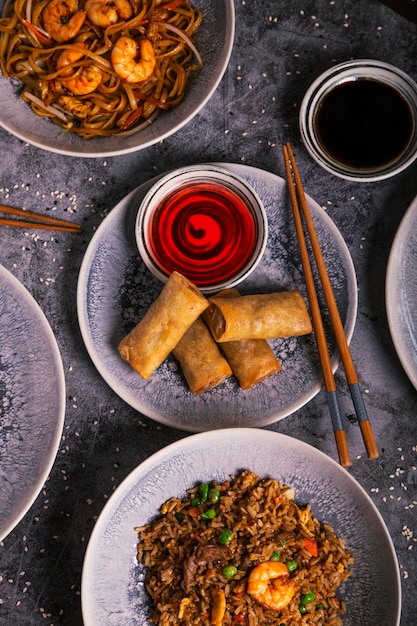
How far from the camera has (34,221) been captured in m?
3.32

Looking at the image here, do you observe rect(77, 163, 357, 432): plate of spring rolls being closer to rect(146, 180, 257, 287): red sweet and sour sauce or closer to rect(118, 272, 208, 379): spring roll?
rect(118, 272, 208, 379): spring roll

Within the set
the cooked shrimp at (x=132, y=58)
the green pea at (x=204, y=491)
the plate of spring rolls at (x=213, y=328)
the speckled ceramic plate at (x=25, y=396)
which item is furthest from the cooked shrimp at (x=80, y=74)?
the green pea at (x=204, y=491)

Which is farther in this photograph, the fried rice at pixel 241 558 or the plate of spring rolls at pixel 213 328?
the plate of spring rolls at pixel 213 328

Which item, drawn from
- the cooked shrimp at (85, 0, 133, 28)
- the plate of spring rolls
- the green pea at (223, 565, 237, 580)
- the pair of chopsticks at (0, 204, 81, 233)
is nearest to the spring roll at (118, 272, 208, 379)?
the plate of spring rolls

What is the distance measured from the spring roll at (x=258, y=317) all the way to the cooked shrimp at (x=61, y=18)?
136 centimetres

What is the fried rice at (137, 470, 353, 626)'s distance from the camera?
2863 mm

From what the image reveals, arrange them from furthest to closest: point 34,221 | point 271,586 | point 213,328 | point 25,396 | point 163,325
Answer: point 34,221 < point 25,396 < point 213,328 < point 163,325 < point 271,586

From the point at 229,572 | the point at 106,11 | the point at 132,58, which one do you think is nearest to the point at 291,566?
the point at 229,572

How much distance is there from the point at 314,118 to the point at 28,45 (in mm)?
1393

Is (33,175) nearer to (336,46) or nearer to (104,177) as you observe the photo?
(104,177)

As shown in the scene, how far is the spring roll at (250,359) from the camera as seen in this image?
3.06 m

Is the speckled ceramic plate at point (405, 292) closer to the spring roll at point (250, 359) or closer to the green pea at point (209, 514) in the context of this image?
the spring roll at point (250, 359)

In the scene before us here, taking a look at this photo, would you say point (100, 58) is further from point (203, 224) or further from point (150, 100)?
point (203, 224)

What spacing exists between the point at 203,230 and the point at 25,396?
117 centimetres
